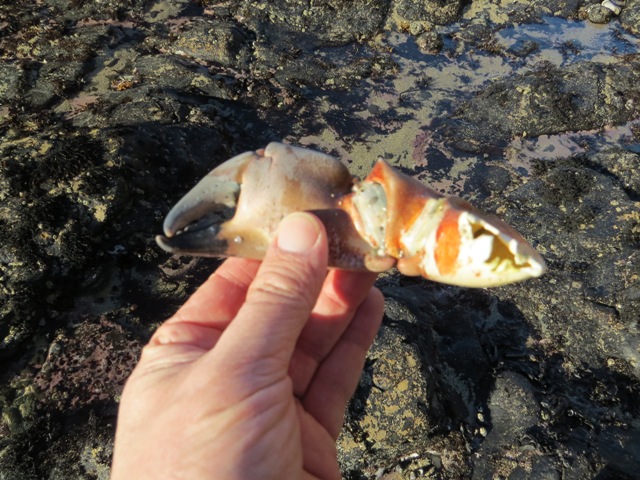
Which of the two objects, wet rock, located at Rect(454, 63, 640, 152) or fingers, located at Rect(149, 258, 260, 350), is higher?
fingers, located at Rect(149, 258, 260, 350)

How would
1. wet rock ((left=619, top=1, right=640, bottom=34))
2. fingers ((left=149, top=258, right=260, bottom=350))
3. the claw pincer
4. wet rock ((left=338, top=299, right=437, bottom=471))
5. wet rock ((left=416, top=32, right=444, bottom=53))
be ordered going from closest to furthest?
the claw pincer
fingers ((left=149, top=258, right=260, bottom=350))
wet rock ((left=338, top=299, right=437, bottom=471))
wet rock ((left=416, top=32, right=444, bottom=53))
wet rock ((left=619, top=1, right=640, bottom=34))

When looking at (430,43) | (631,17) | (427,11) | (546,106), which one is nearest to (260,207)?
(546,106)

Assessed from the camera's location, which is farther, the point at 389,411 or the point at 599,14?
the point at 599,14

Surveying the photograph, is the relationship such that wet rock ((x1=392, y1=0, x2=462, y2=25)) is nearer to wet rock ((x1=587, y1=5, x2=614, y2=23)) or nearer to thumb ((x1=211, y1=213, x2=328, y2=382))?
wet rock ((x1=587, y1=5, x2=614, y2=23))

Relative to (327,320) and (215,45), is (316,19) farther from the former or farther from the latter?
(327,320)

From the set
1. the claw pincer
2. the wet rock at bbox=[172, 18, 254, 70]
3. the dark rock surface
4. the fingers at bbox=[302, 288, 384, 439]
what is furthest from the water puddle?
the claw pincer

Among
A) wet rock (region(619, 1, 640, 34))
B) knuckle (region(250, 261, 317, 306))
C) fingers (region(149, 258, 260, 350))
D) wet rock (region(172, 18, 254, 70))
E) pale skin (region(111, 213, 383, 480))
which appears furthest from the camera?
wet rock (region(619, 1, 640, 34))
